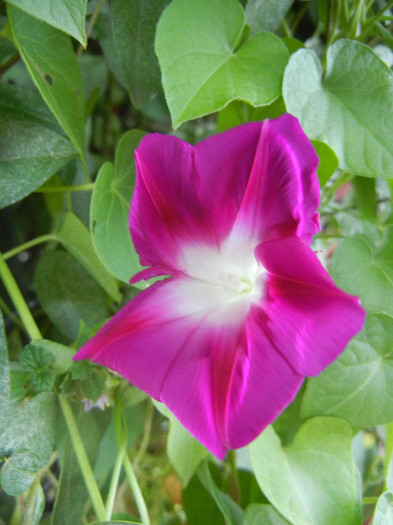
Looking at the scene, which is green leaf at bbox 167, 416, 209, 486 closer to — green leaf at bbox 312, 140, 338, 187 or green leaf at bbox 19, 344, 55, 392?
green leaf at bbox 19, 344, 55, 392

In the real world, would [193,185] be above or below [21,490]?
above

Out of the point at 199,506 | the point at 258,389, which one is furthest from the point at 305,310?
the point at 199,506

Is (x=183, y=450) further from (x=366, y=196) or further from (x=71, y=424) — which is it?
(x=366, y=196)

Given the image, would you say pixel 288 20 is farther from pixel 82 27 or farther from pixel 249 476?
pixel 249 476

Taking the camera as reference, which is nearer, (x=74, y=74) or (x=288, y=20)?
(x=74, y=74)

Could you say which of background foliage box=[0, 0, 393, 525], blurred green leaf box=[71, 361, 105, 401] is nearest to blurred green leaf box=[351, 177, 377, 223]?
background foliage box=[0, 0, 393, 525]

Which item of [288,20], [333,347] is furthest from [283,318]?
[288,20]

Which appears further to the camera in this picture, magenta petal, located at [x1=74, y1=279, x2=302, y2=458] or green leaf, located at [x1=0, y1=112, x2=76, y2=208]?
green leaf, located at [x1=0, y1=112, x2=76, y2=208]
